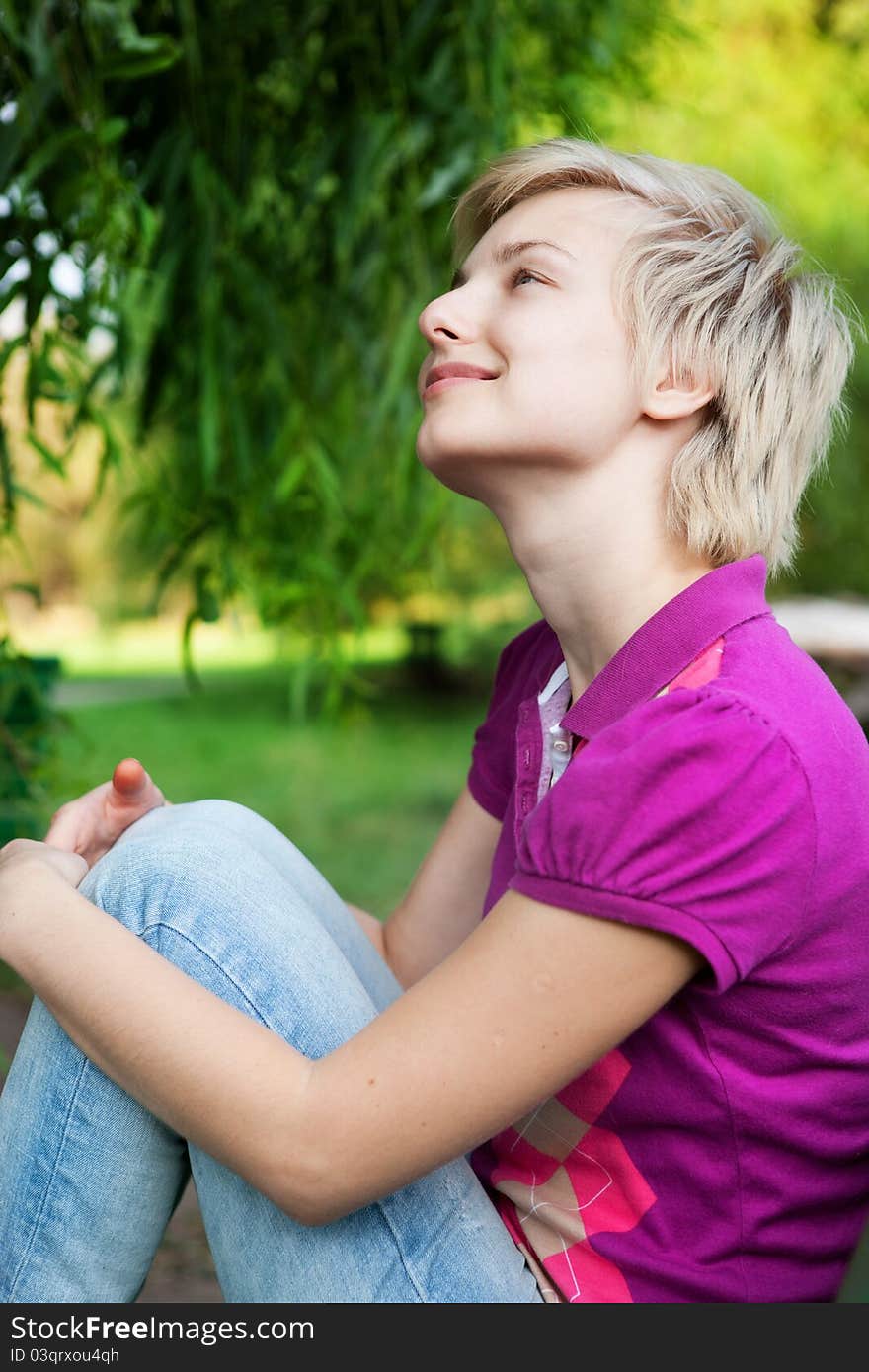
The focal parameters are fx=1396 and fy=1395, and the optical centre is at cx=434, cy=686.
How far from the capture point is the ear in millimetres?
A: 1131

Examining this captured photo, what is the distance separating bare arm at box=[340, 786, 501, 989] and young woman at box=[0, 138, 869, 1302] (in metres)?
0.14

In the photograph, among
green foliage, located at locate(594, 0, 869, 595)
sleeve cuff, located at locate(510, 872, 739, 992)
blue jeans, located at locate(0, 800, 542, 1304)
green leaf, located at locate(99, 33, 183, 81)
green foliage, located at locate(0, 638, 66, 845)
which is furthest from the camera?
green foliage, located at locate(594, 0, 869, 595)

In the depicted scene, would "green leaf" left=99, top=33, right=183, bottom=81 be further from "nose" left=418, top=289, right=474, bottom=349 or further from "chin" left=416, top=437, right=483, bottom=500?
"chin" left=416, top=437, right=483, bottom=500

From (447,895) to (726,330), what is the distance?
632 mm

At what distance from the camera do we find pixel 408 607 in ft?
30.9

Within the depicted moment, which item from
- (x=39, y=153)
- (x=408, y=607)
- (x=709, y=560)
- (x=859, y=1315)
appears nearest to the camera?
(x=859, y=1315)

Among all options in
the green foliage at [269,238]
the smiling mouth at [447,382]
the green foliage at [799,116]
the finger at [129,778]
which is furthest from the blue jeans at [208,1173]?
the green foliage at [799,116]

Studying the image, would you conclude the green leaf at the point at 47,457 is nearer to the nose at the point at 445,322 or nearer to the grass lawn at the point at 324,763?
the grass lawn at the point at 324,763

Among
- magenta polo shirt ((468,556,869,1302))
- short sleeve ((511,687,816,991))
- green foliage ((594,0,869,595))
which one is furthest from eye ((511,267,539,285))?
green foliage ((594,0,869,595))

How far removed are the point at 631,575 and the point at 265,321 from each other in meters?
1.27

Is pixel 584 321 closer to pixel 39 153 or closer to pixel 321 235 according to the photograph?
pixel 39 153

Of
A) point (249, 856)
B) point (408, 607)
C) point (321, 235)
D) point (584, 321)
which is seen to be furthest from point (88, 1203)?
point (408, 607)

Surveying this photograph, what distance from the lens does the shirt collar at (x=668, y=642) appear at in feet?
3.39

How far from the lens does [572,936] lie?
862mm
